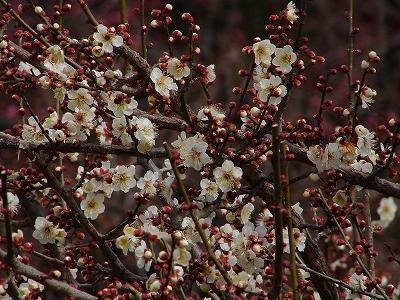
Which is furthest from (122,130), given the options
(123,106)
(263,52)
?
(263,52)

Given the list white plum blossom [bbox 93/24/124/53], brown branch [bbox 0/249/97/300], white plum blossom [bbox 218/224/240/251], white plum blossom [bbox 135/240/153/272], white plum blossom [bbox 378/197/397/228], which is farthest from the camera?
white plum blossom [bbox 378/197/397/228]

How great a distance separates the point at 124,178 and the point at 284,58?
79 centimetres

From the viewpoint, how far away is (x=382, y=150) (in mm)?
2389

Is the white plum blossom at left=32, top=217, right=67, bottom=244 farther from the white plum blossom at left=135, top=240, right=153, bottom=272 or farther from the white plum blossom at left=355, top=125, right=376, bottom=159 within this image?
the white plum blossom at left=355, top=125, right=376, bottom=159

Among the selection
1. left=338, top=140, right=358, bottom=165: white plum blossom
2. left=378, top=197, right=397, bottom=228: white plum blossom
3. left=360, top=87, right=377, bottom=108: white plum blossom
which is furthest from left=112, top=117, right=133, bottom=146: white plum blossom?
left=378, top=197, right=397, bottom=228: white plum blossom

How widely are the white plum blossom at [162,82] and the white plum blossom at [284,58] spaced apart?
0.38 meters

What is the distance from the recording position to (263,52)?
2195 millimetres

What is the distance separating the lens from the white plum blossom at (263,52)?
7.15 ft

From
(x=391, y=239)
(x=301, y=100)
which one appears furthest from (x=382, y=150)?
(x=301, y=100)

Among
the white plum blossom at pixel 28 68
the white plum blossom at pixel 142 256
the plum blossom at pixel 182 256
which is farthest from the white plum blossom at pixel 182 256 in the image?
the white plum blossom at pixel 28 68

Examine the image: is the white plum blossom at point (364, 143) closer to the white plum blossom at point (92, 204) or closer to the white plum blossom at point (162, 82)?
the white plum blossom at point (162, 82)

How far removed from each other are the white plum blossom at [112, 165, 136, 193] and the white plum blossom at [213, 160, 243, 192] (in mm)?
419

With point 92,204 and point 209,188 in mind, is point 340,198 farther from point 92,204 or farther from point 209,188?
point 92,204

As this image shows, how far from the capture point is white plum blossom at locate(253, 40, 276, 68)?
218 centimetres
